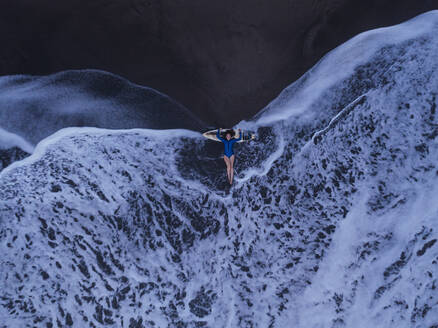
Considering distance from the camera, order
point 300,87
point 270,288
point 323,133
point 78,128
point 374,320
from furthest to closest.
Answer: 1. point 300,87
2. point 78,128
3. point 323,133
4. point 270,288
5. point 374,320

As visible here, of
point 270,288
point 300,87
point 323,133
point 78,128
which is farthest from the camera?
point 300,87

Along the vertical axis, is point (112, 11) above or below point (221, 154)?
above

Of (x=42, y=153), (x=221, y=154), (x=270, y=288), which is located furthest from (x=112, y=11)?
(x=270, y=288)

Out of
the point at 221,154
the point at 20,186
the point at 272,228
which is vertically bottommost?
the point at 272,228

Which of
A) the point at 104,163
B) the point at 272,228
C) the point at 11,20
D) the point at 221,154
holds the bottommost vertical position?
the point at 272,228

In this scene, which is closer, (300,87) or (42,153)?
(42,153)

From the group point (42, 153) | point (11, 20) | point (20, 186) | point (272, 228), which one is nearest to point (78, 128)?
point (42, 153)

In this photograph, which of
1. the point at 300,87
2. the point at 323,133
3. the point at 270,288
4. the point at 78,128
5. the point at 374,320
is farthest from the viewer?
the point at 300,87

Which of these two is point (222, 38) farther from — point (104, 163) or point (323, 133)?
point (104, 163)

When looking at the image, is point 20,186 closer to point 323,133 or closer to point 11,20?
point 11,20
